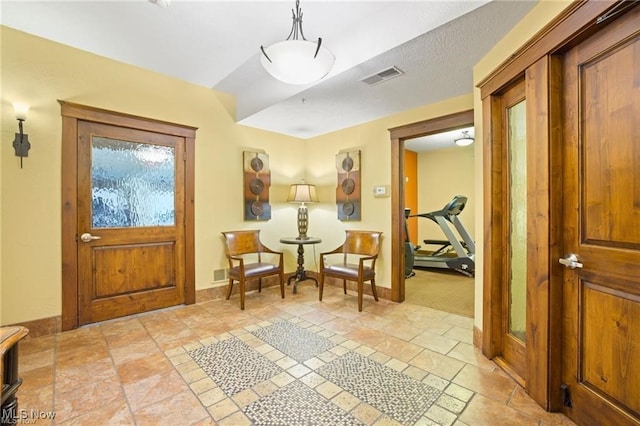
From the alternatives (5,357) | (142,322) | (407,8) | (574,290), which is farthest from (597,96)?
(142,322)

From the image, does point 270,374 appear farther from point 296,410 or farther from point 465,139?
point 465,139

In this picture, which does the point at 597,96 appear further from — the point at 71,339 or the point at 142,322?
the point at 71,339

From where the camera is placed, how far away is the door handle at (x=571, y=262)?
4.85 ft

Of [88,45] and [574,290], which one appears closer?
[574,290]

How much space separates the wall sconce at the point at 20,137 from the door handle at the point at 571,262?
429 centimetres

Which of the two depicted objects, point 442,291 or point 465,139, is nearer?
point 442,291

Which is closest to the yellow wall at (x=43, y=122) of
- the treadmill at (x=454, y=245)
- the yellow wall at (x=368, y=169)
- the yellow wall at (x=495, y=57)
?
the yellow wall at (x=368, y=169)

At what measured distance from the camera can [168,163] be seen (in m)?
3.37

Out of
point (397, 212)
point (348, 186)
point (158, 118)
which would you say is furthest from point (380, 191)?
A: point (158, 118)

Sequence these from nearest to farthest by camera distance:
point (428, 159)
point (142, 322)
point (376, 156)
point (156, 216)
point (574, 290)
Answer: point (574, 290) → point (142, 322) → point (156, 216) → point (376, 156) → point (428, 159)

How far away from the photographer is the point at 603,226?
1378mm

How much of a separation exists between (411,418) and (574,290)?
117 cm

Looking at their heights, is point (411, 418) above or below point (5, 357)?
below

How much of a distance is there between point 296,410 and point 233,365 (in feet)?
2.38
